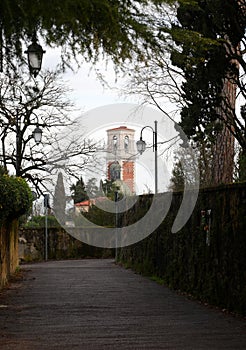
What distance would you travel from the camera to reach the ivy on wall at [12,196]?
56.8 feet

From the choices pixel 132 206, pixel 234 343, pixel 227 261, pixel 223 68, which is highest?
pixel 223 68

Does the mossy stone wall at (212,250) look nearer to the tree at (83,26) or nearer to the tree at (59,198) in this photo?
the tree at (83,26)

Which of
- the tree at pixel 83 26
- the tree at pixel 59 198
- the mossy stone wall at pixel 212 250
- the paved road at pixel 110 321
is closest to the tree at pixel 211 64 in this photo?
the mossy stone wall at pixel 212 250

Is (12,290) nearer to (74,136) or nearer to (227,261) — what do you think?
(227,261)

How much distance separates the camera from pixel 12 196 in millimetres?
18609

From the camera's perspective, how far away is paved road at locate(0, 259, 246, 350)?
951 cm

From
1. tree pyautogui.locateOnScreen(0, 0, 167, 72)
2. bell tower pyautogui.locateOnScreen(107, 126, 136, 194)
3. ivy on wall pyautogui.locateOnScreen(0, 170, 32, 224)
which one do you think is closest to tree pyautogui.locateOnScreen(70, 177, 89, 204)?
bell tower pyautogui.locateOnScreen(107, 126, 136, 194)

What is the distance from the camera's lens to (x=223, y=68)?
14.8m

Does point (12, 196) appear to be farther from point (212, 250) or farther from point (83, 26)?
point (83, 26)

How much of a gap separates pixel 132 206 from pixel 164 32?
76.1 feet

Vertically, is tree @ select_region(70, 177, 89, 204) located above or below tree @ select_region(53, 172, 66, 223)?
above

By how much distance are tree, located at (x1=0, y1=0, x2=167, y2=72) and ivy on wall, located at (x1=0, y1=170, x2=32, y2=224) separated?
30.9ft

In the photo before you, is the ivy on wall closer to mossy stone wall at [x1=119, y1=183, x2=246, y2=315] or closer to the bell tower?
mossy stone wall at [x1=119, y1=183, x2=246, y2=315]

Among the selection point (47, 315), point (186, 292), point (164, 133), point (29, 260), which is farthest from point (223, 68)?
point (29, 260)
